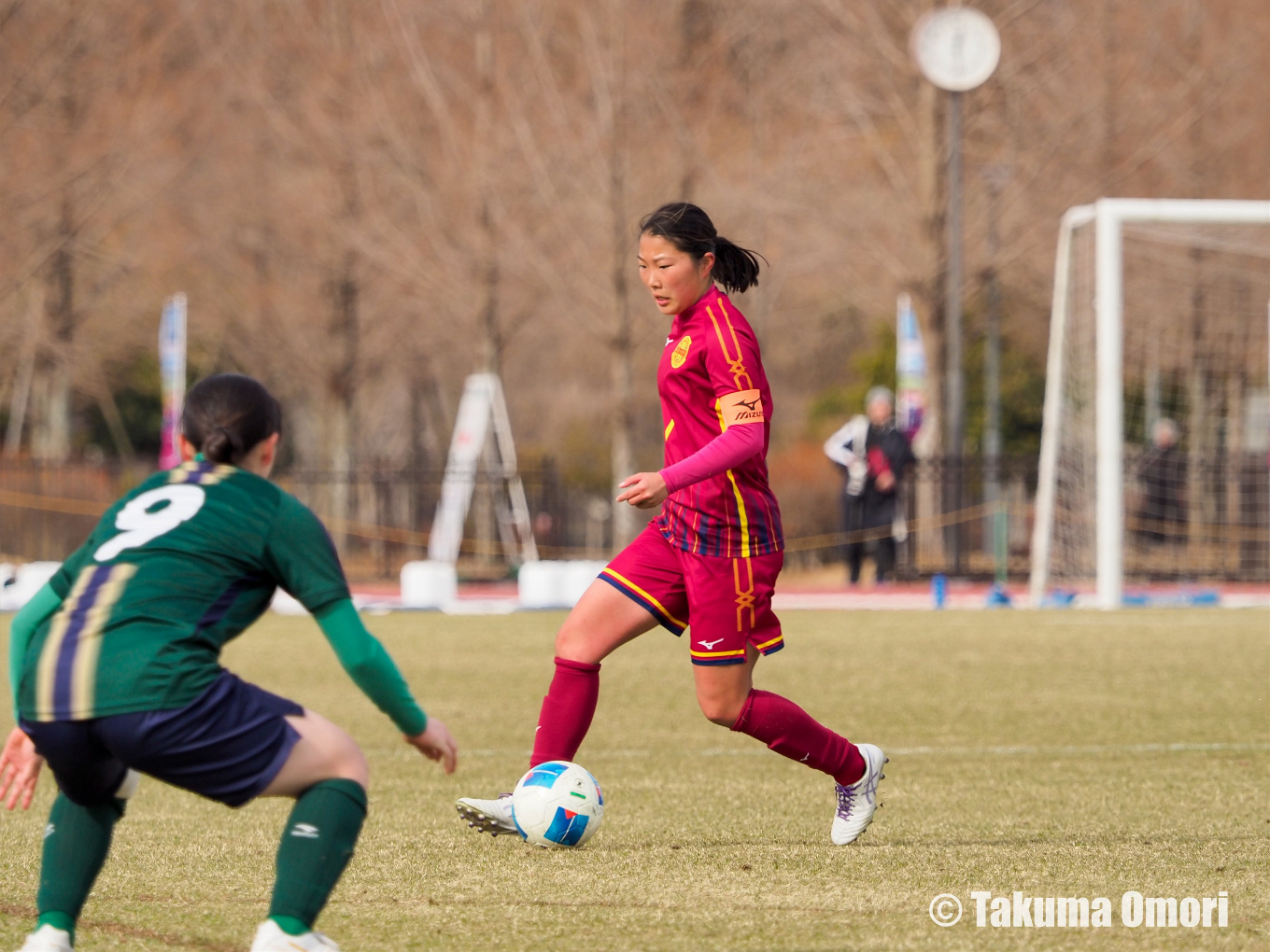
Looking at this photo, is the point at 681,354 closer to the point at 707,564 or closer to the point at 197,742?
the point at 707,564

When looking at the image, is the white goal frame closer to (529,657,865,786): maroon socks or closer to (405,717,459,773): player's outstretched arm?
(529,657,865,786): maroon socks

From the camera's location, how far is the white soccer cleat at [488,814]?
5.23m

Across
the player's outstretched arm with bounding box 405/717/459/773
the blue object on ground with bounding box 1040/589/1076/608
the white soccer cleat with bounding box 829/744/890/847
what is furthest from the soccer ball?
the blue object on ground with bounding box 1040/589/1076/608

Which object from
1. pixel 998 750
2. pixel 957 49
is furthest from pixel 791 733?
pixel 957 49

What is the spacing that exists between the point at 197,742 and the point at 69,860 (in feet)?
1.77

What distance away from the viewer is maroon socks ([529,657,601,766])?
558 centimetres

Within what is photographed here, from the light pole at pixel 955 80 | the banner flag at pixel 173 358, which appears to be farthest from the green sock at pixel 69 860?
the light pole at pixel 955 80

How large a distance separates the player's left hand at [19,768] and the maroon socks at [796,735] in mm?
2370

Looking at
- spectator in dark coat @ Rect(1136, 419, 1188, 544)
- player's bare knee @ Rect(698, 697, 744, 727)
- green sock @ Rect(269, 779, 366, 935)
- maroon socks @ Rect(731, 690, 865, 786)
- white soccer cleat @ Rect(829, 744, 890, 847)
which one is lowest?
spectator in dark coat @ Rect(1136, 419, 1188, 544)

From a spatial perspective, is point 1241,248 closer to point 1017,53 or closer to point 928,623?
point 1017,53

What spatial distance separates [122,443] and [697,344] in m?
31.9

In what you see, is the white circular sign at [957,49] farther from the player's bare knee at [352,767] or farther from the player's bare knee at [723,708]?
the player's bare knee at [352,767]

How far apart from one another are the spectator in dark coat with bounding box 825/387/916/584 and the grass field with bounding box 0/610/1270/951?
8642 millimetres

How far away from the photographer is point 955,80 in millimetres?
21969
